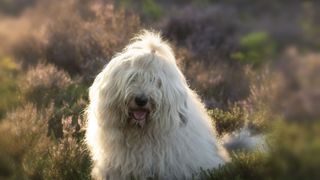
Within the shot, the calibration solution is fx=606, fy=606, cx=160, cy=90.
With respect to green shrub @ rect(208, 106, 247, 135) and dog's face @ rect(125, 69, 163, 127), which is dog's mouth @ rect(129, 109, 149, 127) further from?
green shrub @ rect(208, 106, 247, 135)

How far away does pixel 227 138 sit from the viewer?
19.4ft

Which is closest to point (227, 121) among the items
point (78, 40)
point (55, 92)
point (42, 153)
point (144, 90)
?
point (42, 153)

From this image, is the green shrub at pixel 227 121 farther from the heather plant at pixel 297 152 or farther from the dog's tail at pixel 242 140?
the heather plant at pixel 297 152

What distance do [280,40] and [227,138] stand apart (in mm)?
3615

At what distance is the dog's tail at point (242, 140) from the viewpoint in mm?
5486

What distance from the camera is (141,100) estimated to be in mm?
4398

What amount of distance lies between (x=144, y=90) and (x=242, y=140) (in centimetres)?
154

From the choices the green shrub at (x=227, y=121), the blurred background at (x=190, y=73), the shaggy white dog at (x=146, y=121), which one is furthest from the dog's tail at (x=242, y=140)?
the shaggy white dog at (x=146, y=121)

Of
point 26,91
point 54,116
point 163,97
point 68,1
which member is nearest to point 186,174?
point 163,97

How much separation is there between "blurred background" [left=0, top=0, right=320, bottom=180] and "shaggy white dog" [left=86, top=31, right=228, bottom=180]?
0.91ft

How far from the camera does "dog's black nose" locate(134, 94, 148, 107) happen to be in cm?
439

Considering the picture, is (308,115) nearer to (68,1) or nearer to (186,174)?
(186,174)

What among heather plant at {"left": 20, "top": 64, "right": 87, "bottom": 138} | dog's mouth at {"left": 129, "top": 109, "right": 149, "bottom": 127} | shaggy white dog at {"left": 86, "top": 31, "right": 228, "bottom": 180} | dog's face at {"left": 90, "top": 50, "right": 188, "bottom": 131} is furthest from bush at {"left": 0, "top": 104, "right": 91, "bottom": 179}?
heather plant at {"left": 20, "top": 64, "right": 87, "bottom": 138}

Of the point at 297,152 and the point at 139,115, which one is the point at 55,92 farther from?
the point at 297,152
